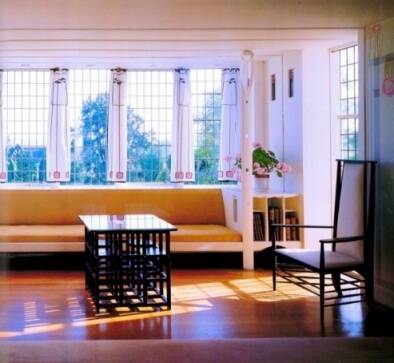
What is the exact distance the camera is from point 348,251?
5.18 m

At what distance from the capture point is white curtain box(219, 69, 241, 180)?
6.40m

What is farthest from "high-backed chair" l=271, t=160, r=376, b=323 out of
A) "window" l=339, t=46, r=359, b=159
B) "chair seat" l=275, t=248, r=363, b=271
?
"window" l=339, t=46, r=359, b=159

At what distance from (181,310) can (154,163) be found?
1191 millimetres

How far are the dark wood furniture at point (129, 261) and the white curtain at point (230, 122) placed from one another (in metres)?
1.35

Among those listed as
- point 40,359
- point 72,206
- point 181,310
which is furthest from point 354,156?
point 40,359

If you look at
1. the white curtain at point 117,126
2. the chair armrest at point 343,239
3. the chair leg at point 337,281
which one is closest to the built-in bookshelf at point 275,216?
the chair leg at point 337,281

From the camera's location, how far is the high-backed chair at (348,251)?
5.04 meters

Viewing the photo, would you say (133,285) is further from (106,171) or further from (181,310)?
(106,171)

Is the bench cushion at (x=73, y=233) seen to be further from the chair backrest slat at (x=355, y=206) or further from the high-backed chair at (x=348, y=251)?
the chair backrest slat at (x=355, y=206)

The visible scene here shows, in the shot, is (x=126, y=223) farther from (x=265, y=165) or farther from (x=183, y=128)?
(x=265, y=165)

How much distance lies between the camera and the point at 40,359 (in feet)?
12.2

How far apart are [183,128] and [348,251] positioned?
78.6 inches

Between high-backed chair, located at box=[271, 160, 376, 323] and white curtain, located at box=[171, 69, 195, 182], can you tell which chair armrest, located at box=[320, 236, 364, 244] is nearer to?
high-backed chair, located at box=[271, 160, 376, 323]

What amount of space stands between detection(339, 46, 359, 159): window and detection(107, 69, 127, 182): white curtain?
7.31 feet
